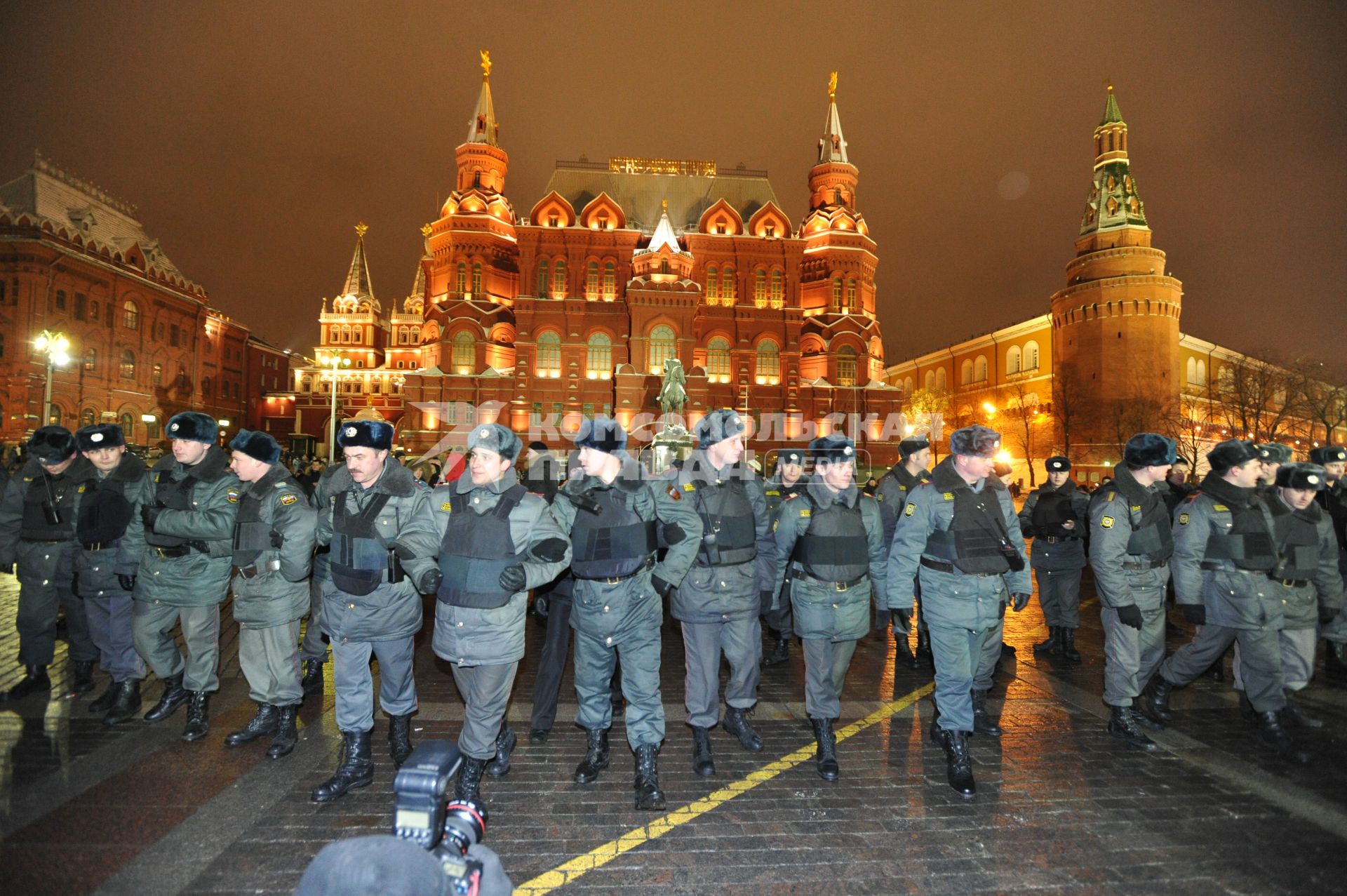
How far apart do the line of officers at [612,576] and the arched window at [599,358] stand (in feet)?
131

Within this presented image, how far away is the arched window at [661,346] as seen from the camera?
43.8 metres

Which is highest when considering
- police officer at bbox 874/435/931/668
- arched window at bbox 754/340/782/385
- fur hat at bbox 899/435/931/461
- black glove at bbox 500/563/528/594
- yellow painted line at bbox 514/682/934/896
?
arched window at bbox 754/340/782/385

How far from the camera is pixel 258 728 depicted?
16.1 feet

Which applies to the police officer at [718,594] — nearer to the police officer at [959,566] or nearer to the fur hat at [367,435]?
the police officer at [959,566]

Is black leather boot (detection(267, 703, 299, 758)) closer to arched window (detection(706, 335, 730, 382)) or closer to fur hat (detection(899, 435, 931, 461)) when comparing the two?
fur hat (detection(899, 435, 931, 461))

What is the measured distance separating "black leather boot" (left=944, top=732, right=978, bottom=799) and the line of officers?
0.01 m

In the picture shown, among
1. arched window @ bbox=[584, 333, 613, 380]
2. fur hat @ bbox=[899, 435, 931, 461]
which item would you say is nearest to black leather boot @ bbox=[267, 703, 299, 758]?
fur hat @ bbox=[899, 435, 931, 461]

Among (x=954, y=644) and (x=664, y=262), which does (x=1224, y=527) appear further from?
(x=664, y=262)

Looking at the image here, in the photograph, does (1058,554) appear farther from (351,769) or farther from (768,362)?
(768,362)

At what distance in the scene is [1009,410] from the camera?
64.6 metres

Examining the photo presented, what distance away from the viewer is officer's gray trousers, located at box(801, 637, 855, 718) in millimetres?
4613

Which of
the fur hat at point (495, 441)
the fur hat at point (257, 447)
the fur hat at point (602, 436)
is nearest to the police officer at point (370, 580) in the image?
the fur hat at point (495, 441)

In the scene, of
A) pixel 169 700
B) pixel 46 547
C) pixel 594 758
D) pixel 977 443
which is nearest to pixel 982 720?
pixel 977 443

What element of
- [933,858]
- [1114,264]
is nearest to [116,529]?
[933,858]
